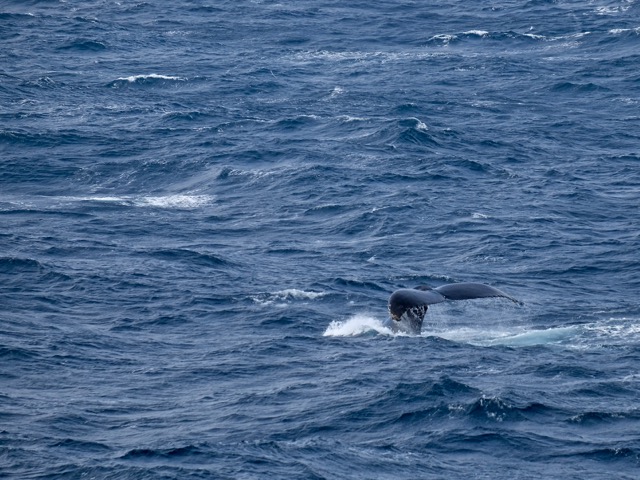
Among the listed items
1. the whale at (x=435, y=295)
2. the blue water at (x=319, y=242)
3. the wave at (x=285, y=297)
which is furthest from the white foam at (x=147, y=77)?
the whale at (x=435, y=295)

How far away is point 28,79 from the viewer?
123 meters

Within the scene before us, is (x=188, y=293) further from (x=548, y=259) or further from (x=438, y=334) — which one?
(x=548, y=259)

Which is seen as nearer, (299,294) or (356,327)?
(356,327)

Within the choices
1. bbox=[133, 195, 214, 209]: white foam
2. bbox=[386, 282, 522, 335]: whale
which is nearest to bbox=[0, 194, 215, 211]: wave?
bbox=[133, 195, 214, 209]: white foam

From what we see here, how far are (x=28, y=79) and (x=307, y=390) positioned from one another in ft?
238

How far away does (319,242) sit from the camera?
266 ft

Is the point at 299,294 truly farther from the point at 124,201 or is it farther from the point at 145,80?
the point at 145,80

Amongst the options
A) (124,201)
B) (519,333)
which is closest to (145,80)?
(124,201)

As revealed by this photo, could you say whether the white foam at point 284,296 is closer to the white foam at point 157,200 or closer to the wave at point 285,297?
the wave at point 285,297

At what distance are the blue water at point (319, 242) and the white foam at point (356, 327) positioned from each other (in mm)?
Result: 234

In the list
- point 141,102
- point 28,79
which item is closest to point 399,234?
point 141,102

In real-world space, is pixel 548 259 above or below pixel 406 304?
below

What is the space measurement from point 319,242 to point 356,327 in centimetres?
1611

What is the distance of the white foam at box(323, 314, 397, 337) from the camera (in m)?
64.7
